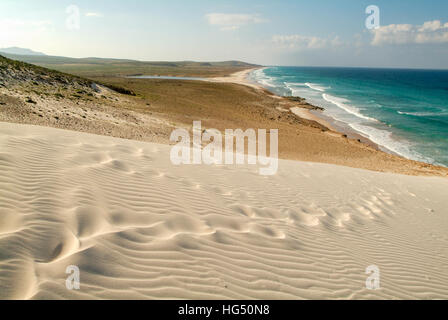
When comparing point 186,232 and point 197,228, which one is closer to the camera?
point 186,232

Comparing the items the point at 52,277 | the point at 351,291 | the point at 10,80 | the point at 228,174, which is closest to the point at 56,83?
the point at 10,80

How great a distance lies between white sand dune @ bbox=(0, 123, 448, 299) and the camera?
2.73m

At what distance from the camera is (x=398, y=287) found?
3584 millimetres

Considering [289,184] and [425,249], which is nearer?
[425,249]

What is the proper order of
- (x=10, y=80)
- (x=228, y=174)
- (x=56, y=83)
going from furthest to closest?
(x=56, y=83)
(x=10, y=80)
(x=228, y=174)

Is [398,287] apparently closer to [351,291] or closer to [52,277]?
[351,291]

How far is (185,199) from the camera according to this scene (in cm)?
479

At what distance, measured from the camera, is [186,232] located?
3695 millimetres

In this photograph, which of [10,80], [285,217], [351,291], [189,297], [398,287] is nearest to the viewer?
[189,297]

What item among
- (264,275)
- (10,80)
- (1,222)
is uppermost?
(10,80)

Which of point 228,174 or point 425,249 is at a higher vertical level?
point 228,174

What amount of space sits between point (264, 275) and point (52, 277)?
7.09 feet

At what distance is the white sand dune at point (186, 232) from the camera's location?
8.97ft
